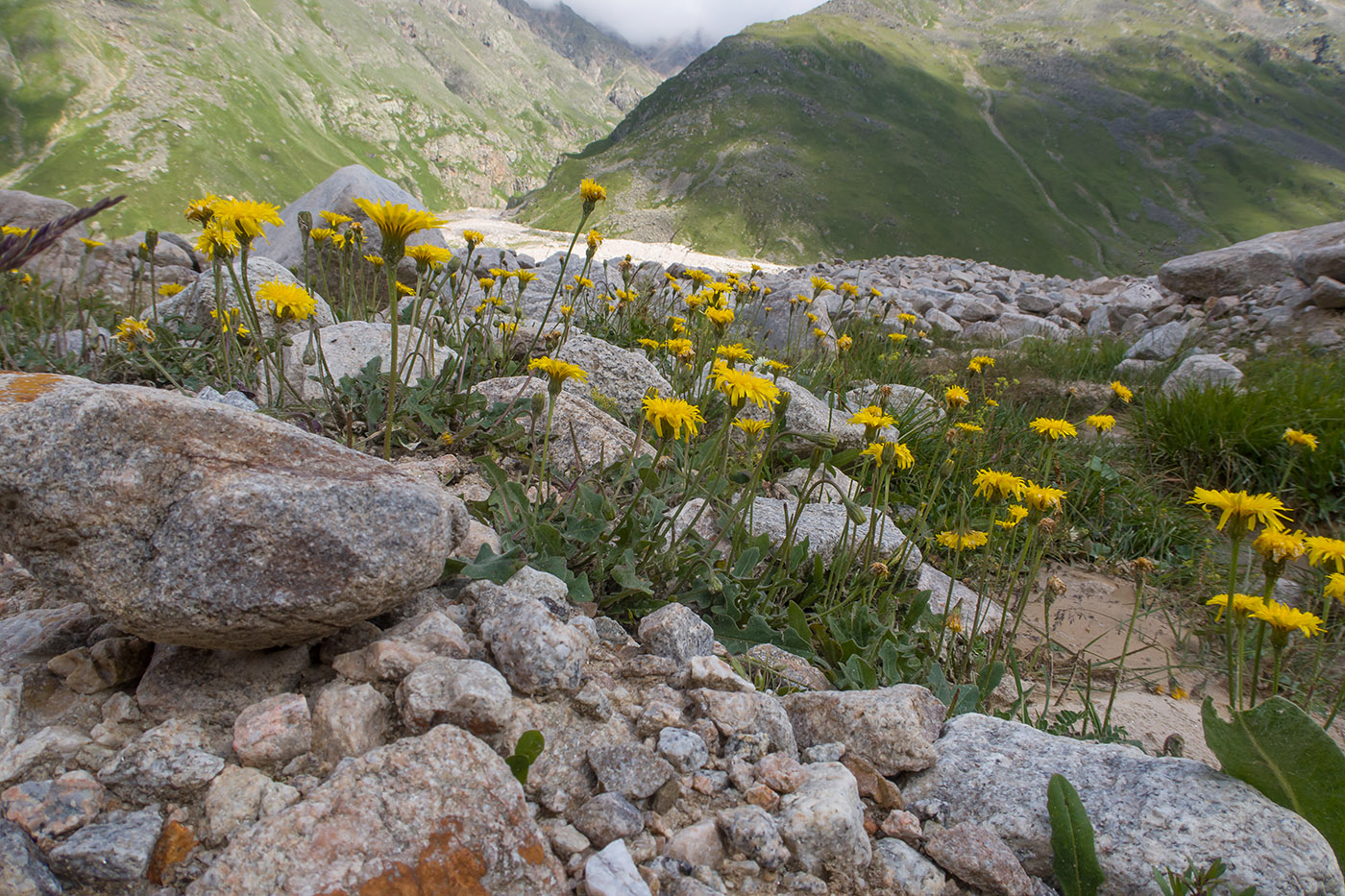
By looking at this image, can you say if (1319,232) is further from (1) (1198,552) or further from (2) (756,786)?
(2) (756,786)

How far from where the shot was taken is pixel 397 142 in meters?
140

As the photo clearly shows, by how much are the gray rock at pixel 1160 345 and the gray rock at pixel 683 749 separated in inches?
298

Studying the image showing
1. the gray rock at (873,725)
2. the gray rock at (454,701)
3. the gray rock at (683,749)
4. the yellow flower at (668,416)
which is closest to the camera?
the gray rock at (454,701)

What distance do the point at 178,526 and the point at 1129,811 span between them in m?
2.17

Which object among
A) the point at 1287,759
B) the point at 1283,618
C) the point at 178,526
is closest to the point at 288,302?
Result: the point at 178,526

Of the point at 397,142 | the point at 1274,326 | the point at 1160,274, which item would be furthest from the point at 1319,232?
the point at 397,142

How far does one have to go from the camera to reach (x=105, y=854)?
1.07 meters

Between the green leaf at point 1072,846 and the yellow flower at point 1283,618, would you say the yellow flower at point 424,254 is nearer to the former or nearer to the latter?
the green leaf at point 1072,846

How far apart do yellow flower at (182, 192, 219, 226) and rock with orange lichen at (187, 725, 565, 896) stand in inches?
93.2

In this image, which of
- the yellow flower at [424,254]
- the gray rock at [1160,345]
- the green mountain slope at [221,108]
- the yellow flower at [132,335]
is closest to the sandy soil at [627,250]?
the yellow flower at [424,254]

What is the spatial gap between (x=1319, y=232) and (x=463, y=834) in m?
13.0

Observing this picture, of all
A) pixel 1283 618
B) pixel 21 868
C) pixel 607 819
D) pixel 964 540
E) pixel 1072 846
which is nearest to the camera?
pixel 21 868

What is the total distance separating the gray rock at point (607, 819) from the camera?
1.32 metres

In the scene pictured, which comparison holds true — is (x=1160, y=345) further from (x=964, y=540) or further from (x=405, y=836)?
(x=405, y=836)
